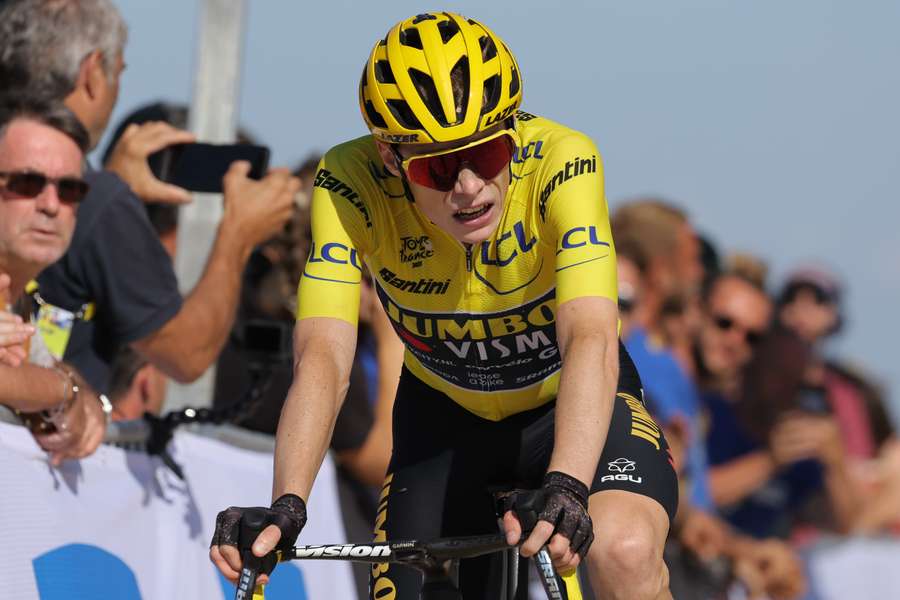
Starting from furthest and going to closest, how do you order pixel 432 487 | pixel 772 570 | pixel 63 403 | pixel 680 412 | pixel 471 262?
1. pixel 772 570
2. pixel 680 412
3. pixel 63 403
4. pixel 432 487
5. pixel 471 262

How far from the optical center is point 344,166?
478 cm

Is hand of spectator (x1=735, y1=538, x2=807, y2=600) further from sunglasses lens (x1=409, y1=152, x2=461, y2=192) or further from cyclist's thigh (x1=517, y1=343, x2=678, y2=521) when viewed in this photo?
sunglasses lens (x1=409, y1=152, x2=461, y2=192)

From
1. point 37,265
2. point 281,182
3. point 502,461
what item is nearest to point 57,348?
point 37,265

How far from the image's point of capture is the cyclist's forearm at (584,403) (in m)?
3.94

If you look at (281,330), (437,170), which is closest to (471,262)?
(437,170)

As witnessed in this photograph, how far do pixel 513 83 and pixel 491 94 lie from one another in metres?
0.14

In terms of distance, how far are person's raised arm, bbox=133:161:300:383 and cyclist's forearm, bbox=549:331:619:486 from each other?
83.7 inches

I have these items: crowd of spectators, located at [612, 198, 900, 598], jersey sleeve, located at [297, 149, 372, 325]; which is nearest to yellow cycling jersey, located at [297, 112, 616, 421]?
jersey sleeve, located at [297, 149, 372, 325]

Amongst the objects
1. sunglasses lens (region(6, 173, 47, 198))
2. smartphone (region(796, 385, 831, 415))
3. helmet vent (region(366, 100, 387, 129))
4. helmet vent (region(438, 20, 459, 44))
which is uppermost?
helmet vent (region(438, 20, 459, 44))

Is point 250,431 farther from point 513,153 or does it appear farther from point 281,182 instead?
point 513,153

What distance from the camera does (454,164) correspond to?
435 centimetres

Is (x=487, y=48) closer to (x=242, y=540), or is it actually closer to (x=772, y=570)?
(x=242, y=540)

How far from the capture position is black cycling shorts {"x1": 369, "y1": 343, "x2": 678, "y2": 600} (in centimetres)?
455

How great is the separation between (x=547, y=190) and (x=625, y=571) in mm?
1092
